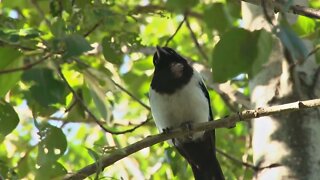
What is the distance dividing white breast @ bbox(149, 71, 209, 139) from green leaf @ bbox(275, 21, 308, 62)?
2161mm

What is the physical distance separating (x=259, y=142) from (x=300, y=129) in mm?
211

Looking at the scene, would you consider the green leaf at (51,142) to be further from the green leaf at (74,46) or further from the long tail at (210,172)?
the long tail at (210,172)

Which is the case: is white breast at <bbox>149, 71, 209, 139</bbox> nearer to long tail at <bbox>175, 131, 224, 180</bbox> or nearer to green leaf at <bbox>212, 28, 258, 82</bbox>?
long tail at <bbox>175, 131, 224, 180</bbox>

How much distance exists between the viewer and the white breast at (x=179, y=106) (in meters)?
3.27

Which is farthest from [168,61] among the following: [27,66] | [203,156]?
[27,66]

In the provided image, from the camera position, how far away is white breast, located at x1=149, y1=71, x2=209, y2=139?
10.7ft

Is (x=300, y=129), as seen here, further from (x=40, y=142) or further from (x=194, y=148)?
(x=40, y=142)

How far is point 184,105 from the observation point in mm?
3275

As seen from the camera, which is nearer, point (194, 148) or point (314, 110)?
point (314, 110)

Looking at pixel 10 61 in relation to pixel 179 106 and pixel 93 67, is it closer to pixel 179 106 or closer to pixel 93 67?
pixel 93 67

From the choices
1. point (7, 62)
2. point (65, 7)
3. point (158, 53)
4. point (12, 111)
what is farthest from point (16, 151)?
point (7, 62)

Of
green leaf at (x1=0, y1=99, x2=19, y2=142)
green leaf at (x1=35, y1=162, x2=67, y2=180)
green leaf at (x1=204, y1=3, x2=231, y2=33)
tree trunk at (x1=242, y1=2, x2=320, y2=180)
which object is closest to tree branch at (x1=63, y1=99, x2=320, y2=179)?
green leaf at (x1=35, y1=162, x2=67, y2=180)

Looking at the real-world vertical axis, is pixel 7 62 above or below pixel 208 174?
above

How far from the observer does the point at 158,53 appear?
3520 mm
